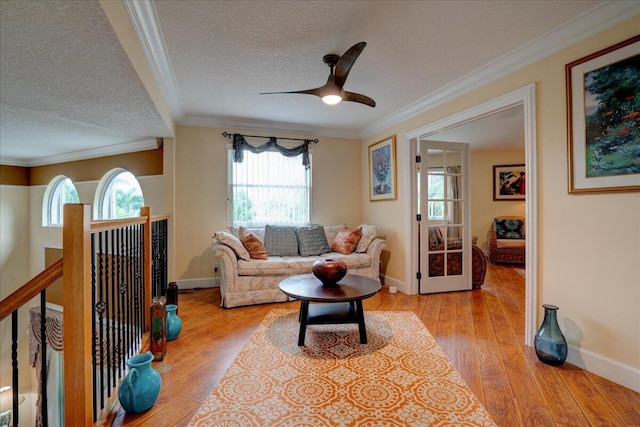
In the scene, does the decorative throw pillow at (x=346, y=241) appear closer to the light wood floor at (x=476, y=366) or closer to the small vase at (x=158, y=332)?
the light wood floor at (x=476, y=366)

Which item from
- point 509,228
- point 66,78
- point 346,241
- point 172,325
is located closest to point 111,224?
point 172,325

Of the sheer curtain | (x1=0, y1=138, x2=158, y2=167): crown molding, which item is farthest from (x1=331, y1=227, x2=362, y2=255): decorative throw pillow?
(x1=0, y1=138, x2=158, y2=167): crown molding

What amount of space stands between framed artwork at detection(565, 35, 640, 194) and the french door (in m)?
1.89

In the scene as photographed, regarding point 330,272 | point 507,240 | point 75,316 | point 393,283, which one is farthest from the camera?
point 507,240

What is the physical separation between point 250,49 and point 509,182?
21.2ft

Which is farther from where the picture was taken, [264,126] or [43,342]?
[264,126]

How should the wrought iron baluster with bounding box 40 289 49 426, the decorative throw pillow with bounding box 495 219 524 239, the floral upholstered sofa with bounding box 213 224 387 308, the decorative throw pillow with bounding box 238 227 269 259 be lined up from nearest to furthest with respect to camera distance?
1. the wrought iron baluster with bounding box 40 289 49 426
2. the floral upholstered sofa with bounding box 213 224 387 308
3. the decorative throw pillow with bounding box 238 227 269 259
4. the decorative throw pillow with bounding box 495 219 524 239

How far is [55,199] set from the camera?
19.9ft

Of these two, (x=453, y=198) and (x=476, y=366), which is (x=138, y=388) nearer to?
(x=476, y=366)

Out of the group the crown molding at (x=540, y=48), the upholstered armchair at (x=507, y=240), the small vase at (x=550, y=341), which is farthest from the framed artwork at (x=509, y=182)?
the small vase at (x=550, y=341)

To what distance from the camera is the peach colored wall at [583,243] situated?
193 cm

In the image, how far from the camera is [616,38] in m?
1.98

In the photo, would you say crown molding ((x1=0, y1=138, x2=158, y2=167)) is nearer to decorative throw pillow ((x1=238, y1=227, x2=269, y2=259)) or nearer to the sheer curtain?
decorative throw pillow ((x1=238, y1=227, x2=269, y2=259))

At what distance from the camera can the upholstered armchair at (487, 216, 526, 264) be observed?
6012 millimetres
